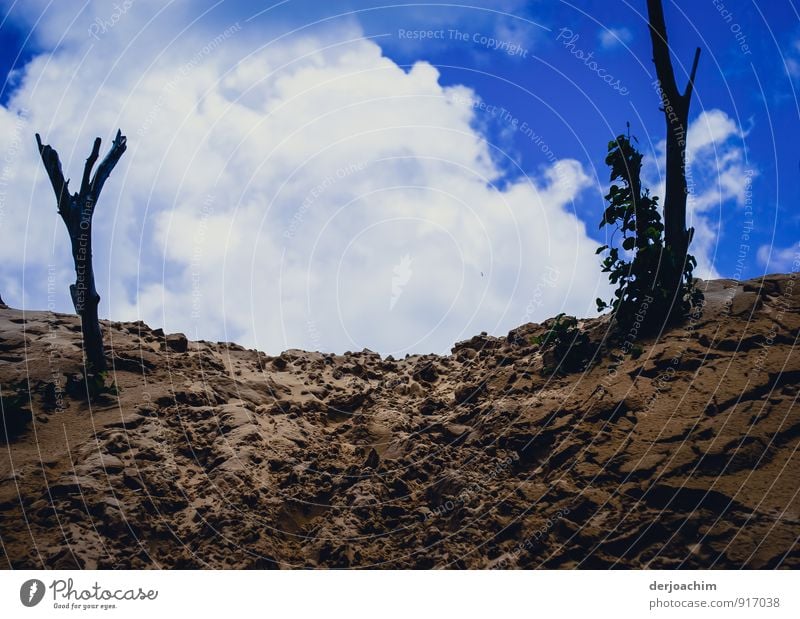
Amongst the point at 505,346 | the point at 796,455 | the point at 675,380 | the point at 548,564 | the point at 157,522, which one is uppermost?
the point at 505,346

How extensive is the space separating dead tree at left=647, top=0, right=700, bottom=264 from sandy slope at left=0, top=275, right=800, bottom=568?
4.13ft

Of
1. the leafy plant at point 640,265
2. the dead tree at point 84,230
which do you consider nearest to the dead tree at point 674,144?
the leafy plant at point 640,265

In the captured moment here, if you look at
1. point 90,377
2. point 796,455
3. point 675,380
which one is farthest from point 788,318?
point 90,377

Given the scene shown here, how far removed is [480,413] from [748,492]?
14.7 feet

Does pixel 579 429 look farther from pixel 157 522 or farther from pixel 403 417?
pixel 157 522

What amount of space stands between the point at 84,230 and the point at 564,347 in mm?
9424

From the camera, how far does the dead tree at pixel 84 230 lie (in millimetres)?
12844

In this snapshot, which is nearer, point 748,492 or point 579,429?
point 748,492

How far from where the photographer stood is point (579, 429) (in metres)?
10.3

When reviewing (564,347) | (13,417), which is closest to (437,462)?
(564,347)

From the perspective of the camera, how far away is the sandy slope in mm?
8578
